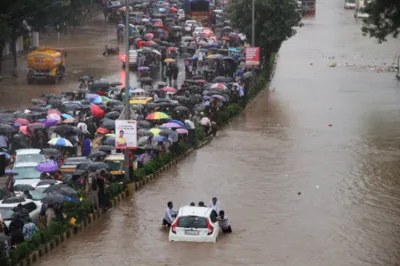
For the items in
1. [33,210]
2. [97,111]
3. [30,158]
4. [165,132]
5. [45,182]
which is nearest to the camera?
[33,210]

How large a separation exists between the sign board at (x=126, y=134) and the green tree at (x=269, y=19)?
27.1 meters

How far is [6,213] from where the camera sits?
22469 millimetres

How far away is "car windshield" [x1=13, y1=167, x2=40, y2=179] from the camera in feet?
88.9

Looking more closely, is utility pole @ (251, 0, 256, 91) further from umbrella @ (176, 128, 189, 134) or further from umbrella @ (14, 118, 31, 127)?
umbrella @ (14, 118, 31, 127)

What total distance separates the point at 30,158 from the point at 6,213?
19.7 feet

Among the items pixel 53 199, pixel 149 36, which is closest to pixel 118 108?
pixel 53 199

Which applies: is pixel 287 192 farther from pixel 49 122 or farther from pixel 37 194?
pixel 49 122

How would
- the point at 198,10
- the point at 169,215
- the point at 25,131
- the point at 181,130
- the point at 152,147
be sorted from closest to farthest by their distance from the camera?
1. the point at 169,215
2. the point at 152,147
3. the point at 25,131
4. the point at 181,130
5. the point at 198,10

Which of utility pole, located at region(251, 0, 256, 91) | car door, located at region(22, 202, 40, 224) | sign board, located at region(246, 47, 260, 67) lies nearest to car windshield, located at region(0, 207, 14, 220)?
car door, located at region(22, 202, 40, 224)

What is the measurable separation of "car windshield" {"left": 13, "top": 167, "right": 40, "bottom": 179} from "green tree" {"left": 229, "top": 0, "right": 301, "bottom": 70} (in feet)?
89.0

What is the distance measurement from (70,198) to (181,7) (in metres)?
62.5

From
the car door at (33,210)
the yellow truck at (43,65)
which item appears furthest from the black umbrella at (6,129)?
the yellow truck at (43,65)

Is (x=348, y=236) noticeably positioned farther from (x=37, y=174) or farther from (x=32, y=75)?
(x=32, y=75)

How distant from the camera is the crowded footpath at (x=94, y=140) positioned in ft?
74.3
